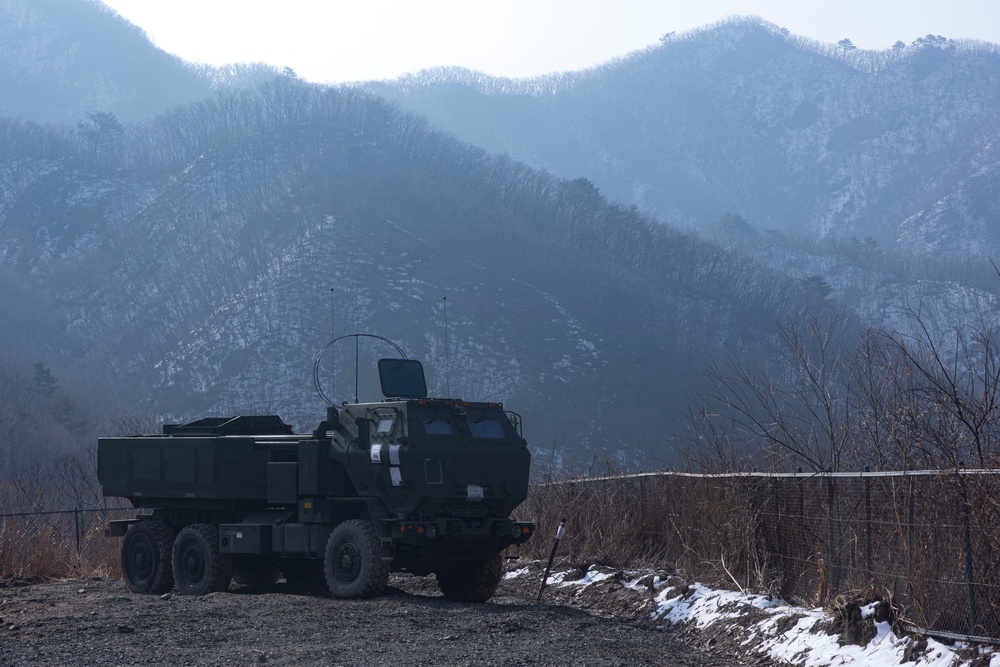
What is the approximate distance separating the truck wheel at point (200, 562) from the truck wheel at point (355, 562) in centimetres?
221

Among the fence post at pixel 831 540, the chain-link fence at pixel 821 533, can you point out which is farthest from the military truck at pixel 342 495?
the fence post at pixel 831 540

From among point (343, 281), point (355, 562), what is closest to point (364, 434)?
point (355, 562)

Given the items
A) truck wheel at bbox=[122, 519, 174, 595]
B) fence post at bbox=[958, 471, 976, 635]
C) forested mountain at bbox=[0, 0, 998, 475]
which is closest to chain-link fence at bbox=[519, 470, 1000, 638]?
fence post at bbox=[958, 471, 976, 635]

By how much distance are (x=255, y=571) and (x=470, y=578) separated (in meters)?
4.06

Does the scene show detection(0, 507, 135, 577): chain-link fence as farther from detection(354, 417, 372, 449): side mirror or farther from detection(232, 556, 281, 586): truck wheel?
detection(354, 417, 372, 449): side mirror

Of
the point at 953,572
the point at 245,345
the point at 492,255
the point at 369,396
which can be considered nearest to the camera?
the point at 953,572

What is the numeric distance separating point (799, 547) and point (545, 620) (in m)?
3.15

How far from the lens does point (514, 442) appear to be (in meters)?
16.5

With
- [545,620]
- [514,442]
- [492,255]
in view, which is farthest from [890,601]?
[492,255]

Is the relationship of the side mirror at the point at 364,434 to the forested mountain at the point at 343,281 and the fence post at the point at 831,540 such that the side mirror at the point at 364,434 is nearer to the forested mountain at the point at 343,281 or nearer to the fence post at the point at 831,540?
the fence post at the point at 831,540

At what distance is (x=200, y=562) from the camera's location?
17.4m

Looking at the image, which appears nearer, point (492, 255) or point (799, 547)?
point (799, 547)

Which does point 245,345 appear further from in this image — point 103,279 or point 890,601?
point 890,601

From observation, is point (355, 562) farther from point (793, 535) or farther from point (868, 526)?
point (868, 526)
